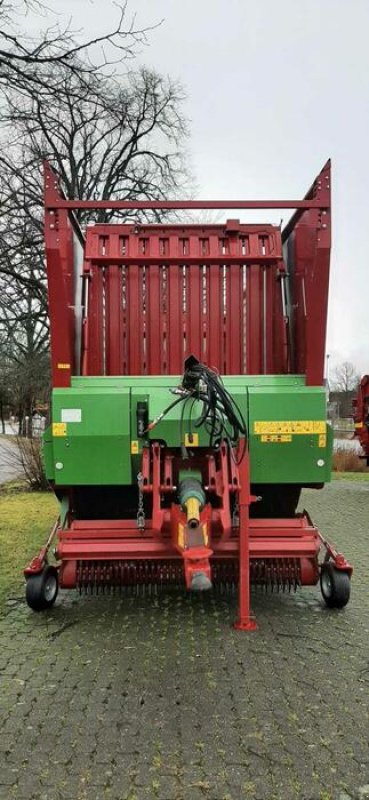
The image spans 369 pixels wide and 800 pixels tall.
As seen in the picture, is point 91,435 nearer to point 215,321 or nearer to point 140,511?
point 140,511

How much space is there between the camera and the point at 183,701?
335 cm

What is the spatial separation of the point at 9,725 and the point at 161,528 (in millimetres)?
1478

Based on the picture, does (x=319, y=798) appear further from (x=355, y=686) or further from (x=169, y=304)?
(x=169, y=304)

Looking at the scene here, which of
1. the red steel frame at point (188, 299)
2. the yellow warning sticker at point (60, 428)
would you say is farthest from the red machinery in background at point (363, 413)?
the yellow warning sticker at point (60, 428)

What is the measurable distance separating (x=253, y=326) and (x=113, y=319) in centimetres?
114

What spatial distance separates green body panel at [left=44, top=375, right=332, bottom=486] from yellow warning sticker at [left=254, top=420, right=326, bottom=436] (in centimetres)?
2

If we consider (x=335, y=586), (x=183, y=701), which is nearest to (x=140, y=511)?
(x=183, y=701)

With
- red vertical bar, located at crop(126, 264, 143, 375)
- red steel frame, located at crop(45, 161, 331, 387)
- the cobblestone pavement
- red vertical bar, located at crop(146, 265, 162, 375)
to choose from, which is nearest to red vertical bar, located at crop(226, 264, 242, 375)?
red steel frame, located at crop(45, 161, 331, 387)

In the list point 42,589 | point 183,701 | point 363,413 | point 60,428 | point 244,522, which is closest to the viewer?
point 183,701

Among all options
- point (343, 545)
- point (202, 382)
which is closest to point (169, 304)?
point (202, 382)

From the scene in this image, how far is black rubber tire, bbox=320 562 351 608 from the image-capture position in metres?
4.83

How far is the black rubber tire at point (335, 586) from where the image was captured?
483 centimetres

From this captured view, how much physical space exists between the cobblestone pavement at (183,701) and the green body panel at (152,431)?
3.56 ft

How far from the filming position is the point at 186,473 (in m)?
4.47
